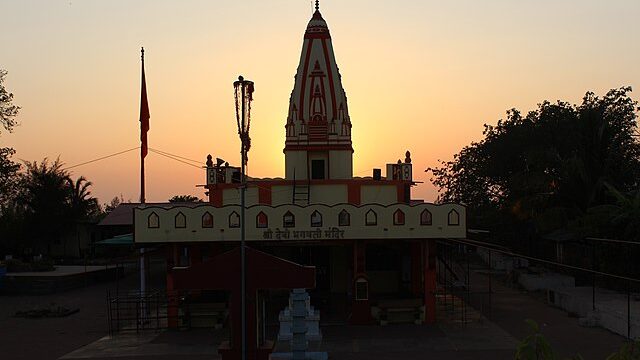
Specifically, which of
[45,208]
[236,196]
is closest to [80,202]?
[45,208]

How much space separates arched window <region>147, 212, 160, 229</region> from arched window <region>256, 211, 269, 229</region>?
3.56 metres

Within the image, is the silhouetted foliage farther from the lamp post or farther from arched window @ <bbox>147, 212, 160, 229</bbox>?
the lamp post

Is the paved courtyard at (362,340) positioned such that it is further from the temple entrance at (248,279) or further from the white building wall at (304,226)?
the temple entrance at (248,279)

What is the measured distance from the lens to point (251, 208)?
25719 millimetres

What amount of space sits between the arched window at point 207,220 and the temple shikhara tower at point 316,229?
0.04m

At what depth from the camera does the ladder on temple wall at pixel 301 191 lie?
30.3 metres

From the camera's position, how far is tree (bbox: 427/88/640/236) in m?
37.7

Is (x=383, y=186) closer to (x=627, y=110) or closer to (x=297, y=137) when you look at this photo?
(x=297, y=137)

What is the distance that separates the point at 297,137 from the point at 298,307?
1748 centimetres

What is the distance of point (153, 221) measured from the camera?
25.7 metres

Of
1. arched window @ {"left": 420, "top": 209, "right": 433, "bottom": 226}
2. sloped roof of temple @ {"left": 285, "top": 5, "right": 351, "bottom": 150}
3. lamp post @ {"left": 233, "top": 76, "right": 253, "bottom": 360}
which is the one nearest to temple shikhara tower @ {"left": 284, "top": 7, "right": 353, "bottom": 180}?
sloped roof of temple @ {"left": 285, "top": 5, "right": 351, "bottom": 150}

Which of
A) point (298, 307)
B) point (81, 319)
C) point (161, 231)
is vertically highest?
point (161, 231)

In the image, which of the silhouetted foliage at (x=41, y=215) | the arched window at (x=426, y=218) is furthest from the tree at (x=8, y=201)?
the arched window at (x=426, y=218)

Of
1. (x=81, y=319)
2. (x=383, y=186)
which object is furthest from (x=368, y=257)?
(x=81, y=319)
